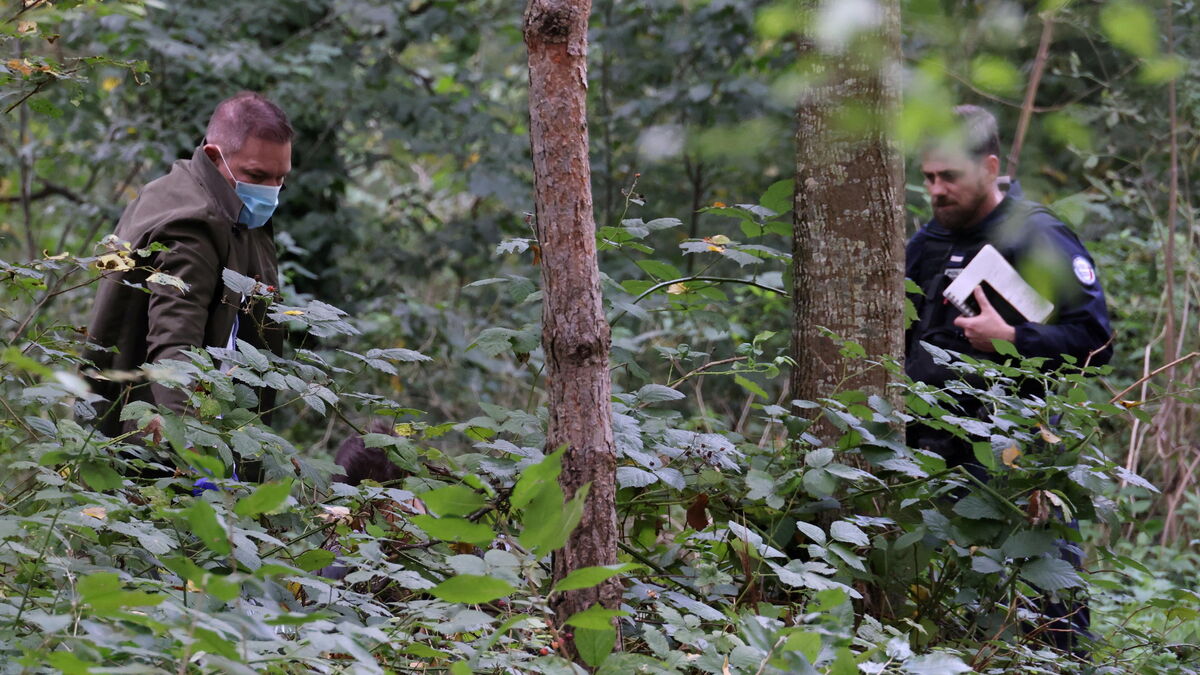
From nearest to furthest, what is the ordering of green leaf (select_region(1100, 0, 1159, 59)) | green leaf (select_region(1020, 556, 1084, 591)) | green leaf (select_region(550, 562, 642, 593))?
green leaf (select_region(1100, 0, 1159, 59)) → green leaf (select_region(550, 562, 642, 593)) → green leaf (select_region(1020, 556, 1084, 591))

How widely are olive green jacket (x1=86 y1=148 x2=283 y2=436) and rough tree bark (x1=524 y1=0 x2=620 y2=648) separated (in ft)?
4.23

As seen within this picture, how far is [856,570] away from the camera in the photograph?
255cm

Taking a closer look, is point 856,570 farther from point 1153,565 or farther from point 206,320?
point 1153,565

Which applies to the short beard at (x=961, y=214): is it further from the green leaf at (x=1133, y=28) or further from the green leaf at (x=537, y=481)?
the green leaf at (x=537, y=481)

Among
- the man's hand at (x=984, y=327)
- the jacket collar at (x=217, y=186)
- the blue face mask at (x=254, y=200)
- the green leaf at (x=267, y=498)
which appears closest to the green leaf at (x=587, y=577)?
the green leaf at (x=267, y=498)

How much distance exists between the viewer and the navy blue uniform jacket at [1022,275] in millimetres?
3805

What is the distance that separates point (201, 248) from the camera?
10.7 feet

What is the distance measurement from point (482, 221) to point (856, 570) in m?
5.87

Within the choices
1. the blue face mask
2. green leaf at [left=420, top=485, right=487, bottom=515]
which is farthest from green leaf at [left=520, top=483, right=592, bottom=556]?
the blue face mask

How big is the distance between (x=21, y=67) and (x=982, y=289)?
3.12 m

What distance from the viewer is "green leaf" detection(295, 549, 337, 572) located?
2121 millimetres

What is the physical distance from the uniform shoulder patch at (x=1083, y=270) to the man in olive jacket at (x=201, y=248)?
108 inches

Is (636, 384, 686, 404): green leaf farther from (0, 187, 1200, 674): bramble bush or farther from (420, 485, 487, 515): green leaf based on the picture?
(420, 485, 487, 515): green leaf

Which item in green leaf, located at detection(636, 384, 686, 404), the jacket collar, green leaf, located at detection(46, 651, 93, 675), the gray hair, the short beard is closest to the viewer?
green leaf, located at detection(46, 651, 93, 675)
